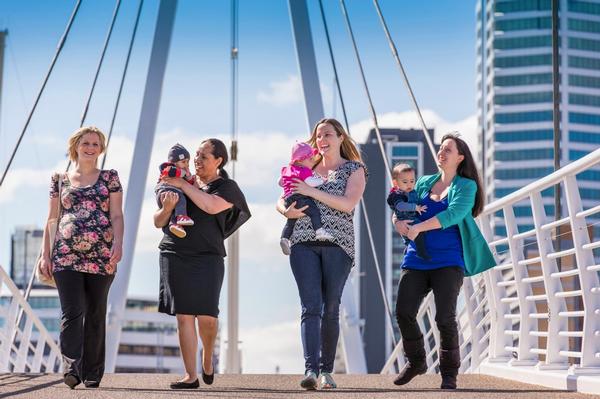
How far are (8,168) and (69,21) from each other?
2.12 m

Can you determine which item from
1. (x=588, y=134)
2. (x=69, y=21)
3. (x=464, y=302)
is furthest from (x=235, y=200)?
(x=588, y=134)

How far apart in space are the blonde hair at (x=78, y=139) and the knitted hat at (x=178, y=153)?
553mm

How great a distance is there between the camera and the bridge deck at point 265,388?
18.8 feet

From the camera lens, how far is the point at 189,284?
21.1 feet

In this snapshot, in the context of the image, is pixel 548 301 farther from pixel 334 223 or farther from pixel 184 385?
pixel 184 385

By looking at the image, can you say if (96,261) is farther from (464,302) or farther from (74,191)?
(464,302)

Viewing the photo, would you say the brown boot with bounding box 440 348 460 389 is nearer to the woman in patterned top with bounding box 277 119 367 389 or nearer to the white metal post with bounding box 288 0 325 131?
the woman in patterned top with bounding box 277 119 367 389

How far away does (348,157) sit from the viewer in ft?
21.6

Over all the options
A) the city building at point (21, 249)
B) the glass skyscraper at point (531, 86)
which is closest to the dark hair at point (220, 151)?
the glass skyscraper at point (531, 86)

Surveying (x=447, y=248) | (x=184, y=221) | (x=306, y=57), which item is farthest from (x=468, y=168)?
(x=306, y=57)

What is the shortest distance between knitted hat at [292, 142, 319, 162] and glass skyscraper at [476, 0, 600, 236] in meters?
110

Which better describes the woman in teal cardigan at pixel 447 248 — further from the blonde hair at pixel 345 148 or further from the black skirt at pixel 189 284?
the black skirt at pixel 189 284

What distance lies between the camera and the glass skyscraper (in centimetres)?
11638

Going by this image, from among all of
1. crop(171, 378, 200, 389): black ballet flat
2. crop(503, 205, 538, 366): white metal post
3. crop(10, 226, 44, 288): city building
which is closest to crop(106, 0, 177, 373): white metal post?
crop(503, 205, 538, 366): white metal post
